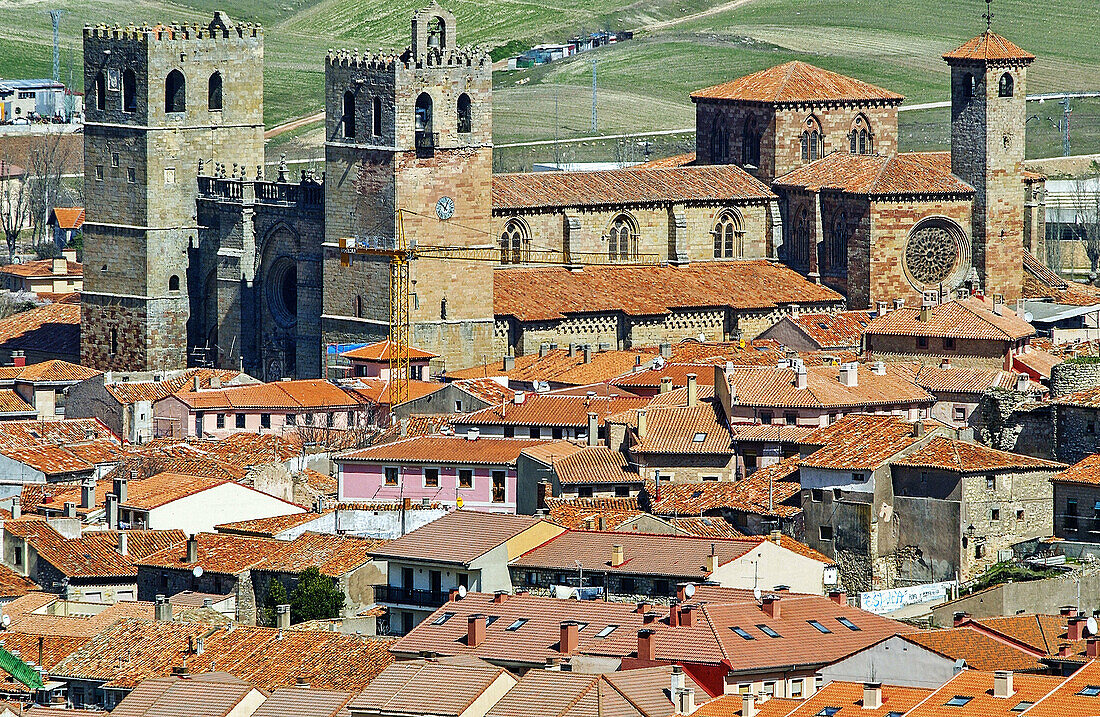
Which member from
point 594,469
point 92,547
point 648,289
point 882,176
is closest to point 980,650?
point 594,469

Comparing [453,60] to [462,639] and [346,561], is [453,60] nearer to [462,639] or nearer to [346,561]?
[346,561]

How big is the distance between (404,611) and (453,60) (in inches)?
1374

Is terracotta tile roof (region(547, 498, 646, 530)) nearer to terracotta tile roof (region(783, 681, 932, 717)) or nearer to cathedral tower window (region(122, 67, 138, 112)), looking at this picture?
terracotta tile roof (region(783, 681, 932, 717))

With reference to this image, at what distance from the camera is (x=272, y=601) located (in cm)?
7131

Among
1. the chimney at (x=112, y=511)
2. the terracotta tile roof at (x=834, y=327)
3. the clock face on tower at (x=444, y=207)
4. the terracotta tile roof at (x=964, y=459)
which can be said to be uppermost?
the clock face on tower at (x=444, y=207)

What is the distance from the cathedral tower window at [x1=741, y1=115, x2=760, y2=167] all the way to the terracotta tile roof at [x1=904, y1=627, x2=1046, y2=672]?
53.1 meters

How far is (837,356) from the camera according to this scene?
93.8 meters

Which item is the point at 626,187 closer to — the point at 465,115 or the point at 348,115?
the point at 465,115

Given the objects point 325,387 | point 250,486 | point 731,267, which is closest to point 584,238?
point 731,267

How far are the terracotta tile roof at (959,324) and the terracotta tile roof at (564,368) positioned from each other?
6851 millimetres

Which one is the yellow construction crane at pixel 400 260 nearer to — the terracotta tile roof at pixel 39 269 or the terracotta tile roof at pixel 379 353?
the terracotta tile roof at pixel 379 353

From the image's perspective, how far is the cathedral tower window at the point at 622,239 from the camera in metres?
109

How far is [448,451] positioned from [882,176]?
96.7 ft

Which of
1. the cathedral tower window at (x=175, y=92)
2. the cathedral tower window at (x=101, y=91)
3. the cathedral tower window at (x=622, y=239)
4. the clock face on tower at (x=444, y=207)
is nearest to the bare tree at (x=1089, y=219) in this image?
the cathedral tower window at (x=622, y=239)
